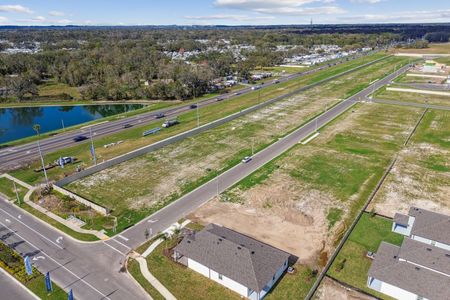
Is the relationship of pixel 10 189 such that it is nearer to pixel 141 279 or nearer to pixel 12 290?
pixel 12 290

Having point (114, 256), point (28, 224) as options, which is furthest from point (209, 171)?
point (28, 224)

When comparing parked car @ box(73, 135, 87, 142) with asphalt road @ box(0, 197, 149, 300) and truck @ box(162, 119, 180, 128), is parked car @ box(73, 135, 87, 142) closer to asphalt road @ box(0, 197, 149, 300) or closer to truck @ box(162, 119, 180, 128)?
truck @ box(162, 119, 180, 128)

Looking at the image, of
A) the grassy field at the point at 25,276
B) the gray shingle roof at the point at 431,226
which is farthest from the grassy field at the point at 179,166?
the gray shingle roof at the point at 431,226

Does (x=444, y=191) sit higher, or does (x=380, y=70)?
(x=380, y=70)

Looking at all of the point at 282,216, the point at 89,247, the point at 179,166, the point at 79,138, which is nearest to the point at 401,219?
the point at 282,216

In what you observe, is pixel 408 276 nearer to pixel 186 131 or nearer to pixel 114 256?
pixel 114 256

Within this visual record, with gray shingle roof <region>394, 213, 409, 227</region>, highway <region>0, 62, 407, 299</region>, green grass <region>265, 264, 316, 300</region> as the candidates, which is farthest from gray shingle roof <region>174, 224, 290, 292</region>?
gray shingle roof <region>394, 213, 409, 227</region>
